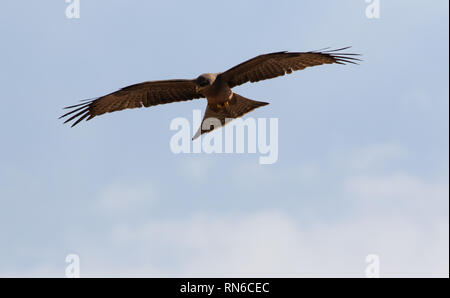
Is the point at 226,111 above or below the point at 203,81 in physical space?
below

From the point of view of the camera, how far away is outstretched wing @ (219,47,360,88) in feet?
37.4

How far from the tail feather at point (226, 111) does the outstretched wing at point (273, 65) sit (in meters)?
0.37

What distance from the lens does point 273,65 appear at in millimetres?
11633

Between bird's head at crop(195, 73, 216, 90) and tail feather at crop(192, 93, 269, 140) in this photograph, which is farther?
tail feather at crop(192, 93, 269, 140)

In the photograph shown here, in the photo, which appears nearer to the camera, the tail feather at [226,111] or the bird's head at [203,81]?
the bird's head at [203,81]

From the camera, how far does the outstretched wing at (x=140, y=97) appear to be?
472 inches

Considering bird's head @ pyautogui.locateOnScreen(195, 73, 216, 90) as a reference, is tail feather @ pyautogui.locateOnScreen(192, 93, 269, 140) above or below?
below

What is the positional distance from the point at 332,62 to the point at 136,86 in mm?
3729

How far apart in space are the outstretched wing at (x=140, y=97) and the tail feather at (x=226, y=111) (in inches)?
26.8

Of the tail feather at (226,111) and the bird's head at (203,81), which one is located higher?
the bird's head at (203,81)

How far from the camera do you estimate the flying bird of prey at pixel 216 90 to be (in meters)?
11.3

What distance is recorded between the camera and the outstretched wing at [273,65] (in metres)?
11.4

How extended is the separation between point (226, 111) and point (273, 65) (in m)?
1.23
